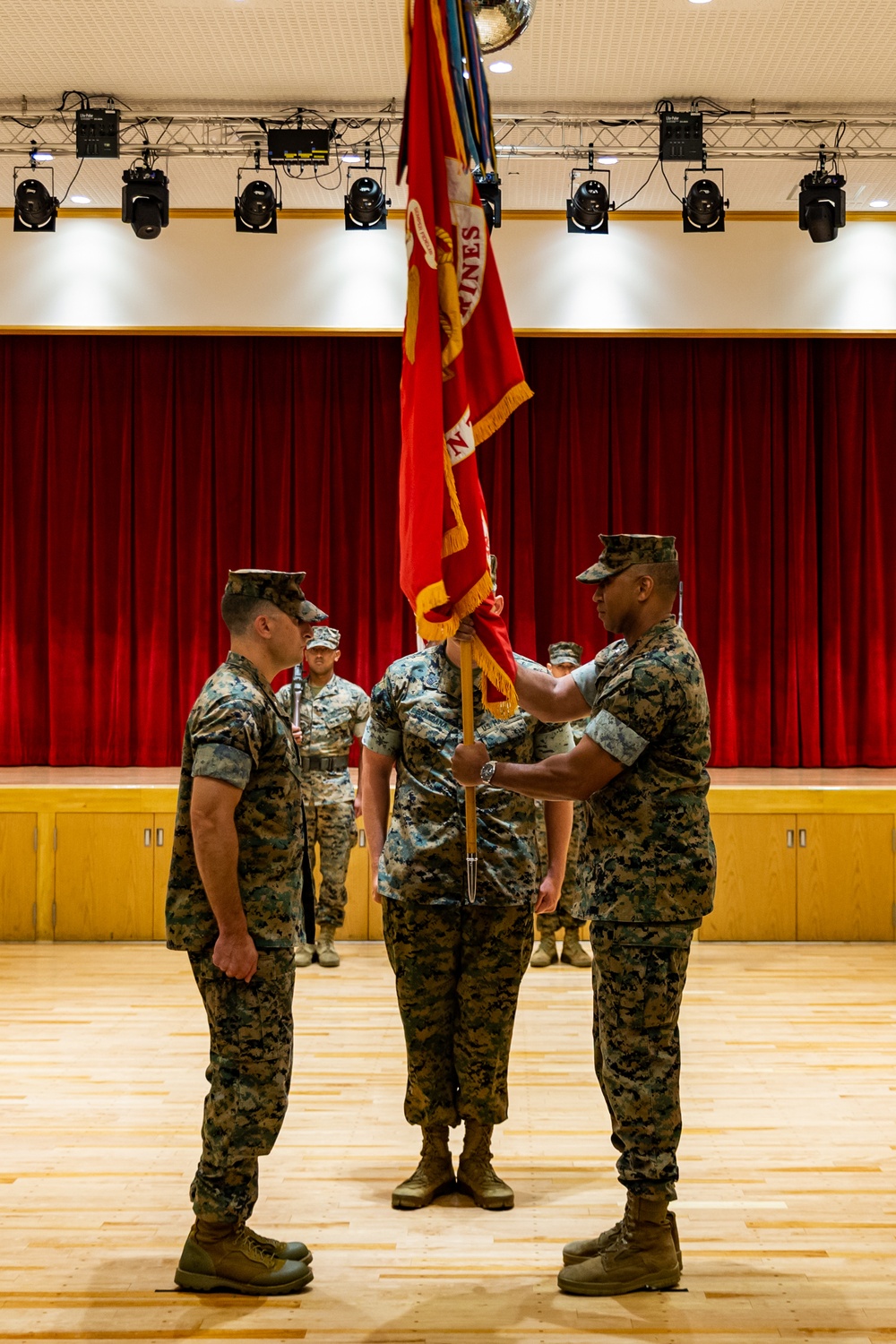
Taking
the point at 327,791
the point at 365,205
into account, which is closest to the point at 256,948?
the point at 327,791

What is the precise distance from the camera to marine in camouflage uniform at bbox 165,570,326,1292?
117 inches

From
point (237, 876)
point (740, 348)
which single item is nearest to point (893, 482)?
point (740, 348)

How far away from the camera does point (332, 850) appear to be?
6.77 meters

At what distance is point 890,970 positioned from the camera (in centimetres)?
664

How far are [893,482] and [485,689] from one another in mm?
6772

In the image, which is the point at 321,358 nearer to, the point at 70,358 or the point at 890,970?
the point at 70,358

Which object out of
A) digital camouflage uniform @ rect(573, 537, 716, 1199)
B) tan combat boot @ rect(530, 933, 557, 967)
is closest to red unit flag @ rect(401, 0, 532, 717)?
digital camouflage uniform @ rect(573, 537, 716, 1199)

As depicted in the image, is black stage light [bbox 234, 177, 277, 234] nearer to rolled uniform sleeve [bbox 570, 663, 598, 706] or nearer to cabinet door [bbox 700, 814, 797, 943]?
cabinet door [bbox 700, 814, 797, 943]

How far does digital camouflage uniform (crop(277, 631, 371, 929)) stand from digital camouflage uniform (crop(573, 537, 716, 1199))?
3.78m

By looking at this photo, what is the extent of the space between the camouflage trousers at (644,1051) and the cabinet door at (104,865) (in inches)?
183

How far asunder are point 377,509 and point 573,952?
152 inches

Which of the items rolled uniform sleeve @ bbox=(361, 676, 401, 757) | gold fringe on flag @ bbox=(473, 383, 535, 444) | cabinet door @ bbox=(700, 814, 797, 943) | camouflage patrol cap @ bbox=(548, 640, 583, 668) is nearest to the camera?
gold fringe on flag @ bbox=(473, 383, 535, 444)

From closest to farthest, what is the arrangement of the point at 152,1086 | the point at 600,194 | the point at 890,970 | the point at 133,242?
the point at 152,1086
the point at 890,970
the point at 600,194
the point at 133,242

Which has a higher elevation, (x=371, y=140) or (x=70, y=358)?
(x=371, y=140)
